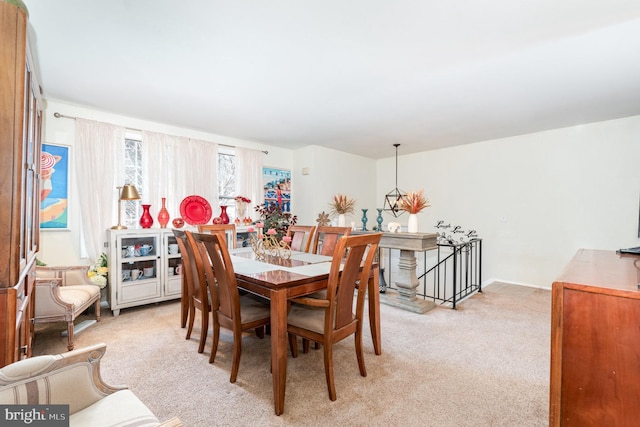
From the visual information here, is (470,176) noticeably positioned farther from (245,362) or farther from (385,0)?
(245,362)

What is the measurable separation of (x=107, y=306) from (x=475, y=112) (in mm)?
4942

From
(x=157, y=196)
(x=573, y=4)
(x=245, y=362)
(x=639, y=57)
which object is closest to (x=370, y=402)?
(x=245, y=362)

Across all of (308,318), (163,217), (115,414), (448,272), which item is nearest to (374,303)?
(308,318)

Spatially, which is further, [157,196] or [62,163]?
[157,196]

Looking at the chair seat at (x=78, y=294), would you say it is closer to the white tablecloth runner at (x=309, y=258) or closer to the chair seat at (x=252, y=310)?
the chair seat at (x=252, y=310)

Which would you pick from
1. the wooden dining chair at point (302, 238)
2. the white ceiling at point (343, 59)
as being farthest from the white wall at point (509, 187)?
the wooden dining chair at point (302, 238)

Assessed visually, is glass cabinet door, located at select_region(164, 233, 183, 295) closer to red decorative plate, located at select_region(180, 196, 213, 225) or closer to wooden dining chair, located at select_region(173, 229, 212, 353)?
red decorative plate, located at select_region(180, 196, 213, 225)

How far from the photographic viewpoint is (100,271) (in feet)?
10.7

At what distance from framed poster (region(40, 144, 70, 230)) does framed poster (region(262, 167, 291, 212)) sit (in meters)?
2.56

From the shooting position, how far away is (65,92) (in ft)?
9.46

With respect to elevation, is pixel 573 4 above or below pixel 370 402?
above

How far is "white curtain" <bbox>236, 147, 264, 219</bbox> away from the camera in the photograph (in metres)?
4.60

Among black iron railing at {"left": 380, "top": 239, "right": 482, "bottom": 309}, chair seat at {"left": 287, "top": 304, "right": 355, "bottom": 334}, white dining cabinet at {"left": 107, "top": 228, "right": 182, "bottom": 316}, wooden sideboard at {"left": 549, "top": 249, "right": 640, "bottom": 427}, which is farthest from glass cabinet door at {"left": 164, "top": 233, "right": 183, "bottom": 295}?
wooden sideboard at {"left": 549, "top": 249, "right": 640, "bottom": 427}

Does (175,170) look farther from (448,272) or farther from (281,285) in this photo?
(448,272)
